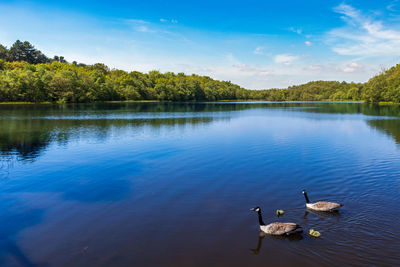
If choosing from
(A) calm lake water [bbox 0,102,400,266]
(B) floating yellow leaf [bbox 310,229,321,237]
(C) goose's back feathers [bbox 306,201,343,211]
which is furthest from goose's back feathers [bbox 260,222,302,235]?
(C) goose's back feathers [bbox 306,201,343,211]

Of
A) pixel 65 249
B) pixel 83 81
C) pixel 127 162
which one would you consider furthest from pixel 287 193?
pixel 83 81

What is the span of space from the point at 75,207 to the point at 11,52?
736 ft

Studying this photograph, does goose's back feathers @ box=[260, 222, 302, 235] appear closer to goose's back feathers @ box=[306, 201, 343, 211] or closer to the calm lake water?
the calm lake water

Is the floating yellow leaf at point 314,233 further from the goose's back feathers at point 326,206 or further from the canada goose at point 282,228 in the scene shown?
the goose's back feathers at point 326,206

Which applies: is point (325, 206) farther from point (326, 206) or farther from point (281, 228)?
point (281, 228)

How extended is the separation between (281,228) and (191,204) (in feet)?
16.2

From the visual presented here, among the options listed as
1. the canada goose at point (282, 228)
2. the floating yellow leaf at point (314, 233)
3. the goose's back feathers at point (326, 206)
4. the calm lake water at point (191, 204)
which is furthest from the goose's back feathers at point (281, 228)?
the goose's back feathers at point (326, 206)

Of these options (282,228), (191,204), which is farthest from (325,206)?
(191,204)

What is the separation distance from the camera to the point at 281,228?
10.4 metres

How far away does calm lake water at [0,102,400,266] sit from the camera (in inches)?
368

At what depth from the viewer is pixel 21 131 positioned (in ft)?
126

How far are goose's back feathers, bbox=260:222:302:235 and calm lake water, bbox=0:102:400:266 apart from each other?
300 mm

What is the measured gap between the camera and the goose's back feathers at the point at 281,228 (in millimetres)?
10336

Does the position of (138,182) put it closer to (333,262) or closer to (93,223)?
(93,223)
